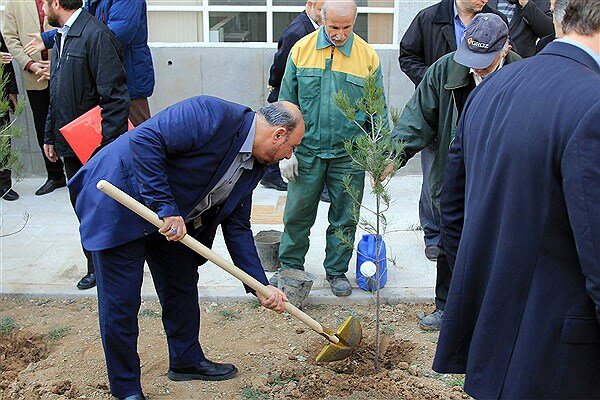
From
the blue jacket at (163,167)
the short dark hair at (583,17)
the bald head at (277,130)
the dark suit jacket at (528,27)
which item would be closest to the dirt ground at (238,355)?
the blue jacket at (163,167)

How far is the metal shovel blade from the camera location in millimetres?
4070

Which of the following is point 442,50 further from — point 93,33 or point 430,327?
point 93,33

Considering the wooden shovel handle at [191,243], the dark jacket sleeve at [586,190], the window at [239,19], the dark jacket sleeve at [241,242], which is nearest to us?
the dark jacket sleeve at [586,190]

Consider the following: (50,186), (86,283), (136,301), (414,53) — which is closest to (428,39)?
(414,53)

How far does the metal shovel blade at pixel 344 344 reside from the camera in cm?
407

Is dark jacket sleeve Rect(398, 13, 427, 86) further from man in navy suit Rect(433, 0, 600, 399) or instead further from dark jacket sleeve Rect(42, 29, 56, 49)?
man in navy suit Rect(433, 0, 600, 399)

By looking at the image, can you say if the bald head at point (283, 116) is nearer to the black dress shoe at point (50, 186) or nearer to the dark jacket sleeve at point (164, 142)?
the dark jacket sleeve at point (164, 142)

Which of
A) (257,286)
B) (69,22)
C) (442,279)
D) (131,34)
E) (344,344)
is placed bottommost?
(344,344)

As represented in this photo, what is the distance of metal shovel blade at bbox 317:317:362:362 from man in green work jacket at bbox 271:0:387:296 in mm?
914

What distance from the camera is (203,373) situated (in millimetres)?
4105

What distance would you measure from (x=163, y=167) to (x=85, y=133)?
63.9 inches

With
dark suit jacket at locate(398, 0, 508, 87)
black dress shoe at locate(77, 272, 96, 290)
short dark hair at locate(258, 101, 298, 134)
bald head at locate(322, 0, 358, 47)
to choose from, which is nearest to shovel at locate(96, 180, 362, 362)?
short dark hair at locate(258, 101, 298, 134)

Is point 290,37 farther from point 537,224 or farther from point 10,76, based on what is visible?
point 537,224

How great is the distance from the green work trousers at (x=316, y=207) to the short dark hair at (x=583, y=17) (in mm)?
2745
